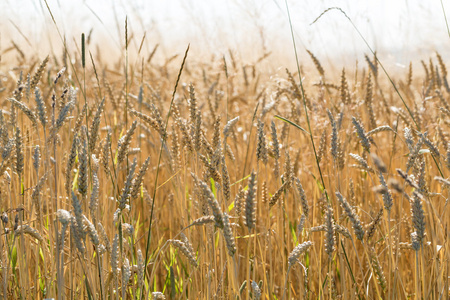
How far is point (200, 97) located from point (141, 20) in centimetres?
70

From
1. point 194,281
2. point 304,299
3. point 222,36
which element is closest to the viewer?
point 304,299

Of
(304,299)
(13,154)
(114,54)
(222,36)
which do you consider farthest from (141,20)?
(114,54)

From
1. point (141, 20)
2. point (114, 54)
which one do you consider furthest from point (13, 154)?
point (114, 54)

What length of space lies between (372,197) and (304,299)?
87 cm

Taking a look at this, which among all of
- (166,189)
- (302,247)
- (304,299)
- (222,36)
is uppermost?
(222,36)

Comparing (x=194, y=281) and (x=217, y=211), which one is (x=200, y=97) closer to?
(x=194, y=281)

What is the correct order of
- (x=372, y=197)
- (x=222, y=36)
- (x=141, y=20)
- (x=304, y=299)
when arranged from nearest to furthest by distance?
1. (x=304, y=299)
2. (x=372, y=197)
3. (x=141, y=20)
4. (x=222, y=36)

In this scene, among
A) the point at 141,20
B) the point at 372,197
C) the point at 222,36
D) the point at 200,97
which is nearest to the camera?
the point at 372,197

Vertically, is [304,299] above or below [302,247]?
below

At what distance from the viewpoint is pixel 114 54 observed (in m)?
9.10

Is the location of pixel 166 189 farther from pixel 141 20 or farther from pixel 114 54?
pixel 114 54

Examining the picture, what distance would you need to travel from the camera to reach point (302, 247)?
84 centimetres

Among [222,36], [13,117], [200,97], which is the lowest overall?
[13,117]

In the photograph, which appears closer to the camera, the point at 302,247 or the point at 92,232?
the point at 92,232
